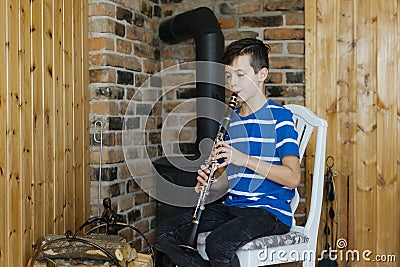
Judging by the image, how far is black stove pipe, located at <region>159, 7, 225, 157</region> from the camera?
3287 millimetres

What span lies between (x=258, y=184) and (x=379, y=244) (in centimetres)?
128

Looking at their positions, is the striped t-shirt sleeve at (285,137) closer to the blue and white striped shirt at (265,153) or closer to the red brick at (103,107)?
the blue and white striped shirt at (265,153)

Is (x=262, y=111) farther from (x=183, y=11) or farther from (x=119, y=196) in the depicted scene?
(x=183, y=11)

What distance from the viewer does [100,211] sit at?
119 inches

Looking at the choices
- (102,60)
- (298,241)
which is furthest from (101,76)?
(298,241)

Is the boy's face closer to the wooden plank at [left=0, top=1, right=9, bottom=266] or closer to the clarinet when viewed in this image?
the clarinet

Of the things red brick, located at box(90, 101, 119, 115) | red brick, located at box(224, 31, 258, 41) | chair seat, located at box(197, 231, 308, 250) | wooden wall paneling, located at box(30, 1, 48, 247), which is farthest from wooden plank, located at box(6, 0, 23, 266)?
red brick, located at box(224, 31, 258, 41)

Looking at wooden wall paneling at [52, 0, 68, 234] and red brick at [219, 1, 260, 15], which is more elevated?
red brick at [219, 1, 260, 15]

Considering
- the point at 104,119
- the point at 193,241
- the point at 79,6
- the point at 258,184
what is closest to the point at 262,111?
the point at 258,184

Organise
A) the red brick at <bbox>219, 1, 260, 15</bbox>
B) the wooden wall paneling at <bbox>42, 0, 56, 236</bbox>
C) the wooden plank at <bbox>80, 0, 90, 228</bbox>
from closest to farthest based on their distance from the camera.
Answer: the wooden wall paneling at <bbox>42, 0, 56, 236</bbox> → the wooden plank at <bbox>80, 0, 90, 228</bbox> → the red brick at <bbox>219, 1, 260, 15</bbox>

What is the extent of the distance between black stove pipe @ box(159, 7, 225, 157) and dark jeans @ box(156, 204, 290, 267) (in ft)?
2.58

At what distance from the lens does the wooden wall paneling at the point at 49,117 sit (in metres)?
2.62

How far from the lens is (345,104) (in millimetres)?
3477

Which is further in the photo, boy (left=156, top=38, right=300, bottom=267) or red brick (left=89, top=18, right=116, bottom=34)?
red brick (left=89, top=18, right=116, bottom=34)
